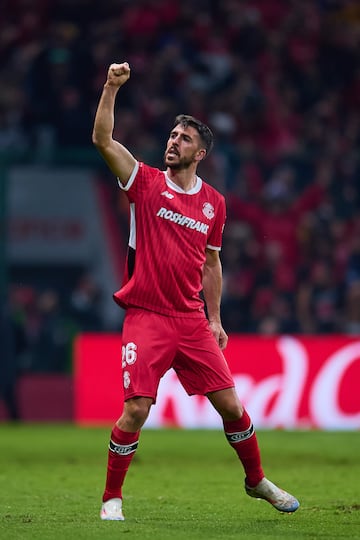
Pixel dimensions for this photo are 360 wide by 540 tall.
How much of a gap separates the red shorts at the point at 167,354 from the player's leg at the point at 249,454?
0.59ft

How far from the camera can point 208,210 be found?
7180 mm

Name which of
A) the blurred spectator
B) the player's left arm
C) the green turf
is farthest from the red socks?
the blurred spectator

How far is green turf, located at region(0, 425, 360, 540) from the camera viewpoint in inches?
254

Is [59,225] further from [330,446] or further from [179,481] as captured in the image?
[179,481]

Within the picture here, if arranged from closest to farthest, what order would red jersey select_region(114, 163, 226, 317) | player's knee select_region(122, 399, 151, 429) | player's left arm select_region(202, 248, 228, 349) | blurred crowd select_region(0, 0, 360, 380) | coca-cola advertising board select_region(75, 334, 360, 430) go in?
player's knee select_region(122, 399, 151, 429) < red jersey select_region(114, 163, 226, 317) < player's left arm select_region(202, 248, 228, 349) < coca-cola advertising board select_region(75, 334, 360, 430) < blurred crowd select_region(0, 0, 360, 380)

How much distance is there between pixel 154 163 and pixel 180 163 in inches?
363

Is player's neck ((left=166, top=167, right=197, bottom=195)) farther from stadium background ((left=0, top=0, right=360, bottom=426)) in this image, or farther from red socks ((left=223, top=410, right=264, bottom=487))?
stadium background ((left=0, top=0, right=360, bottom=426))

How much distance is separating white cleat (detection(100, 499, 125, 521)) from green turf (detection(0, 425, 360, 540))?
82mm

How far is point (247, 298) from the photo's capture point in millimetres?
16469

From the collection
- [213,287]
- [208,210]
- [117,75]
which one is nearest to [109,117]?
[117,75]

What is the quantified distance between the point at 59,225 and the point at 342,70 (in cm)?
622

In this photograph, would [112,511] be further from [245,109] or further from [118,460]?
[245,109]

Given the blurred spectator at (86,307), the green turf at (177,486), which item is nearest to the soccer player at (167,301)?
the green turf at (177,486)

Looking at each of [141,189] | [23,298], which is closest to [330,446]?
[23,298]
